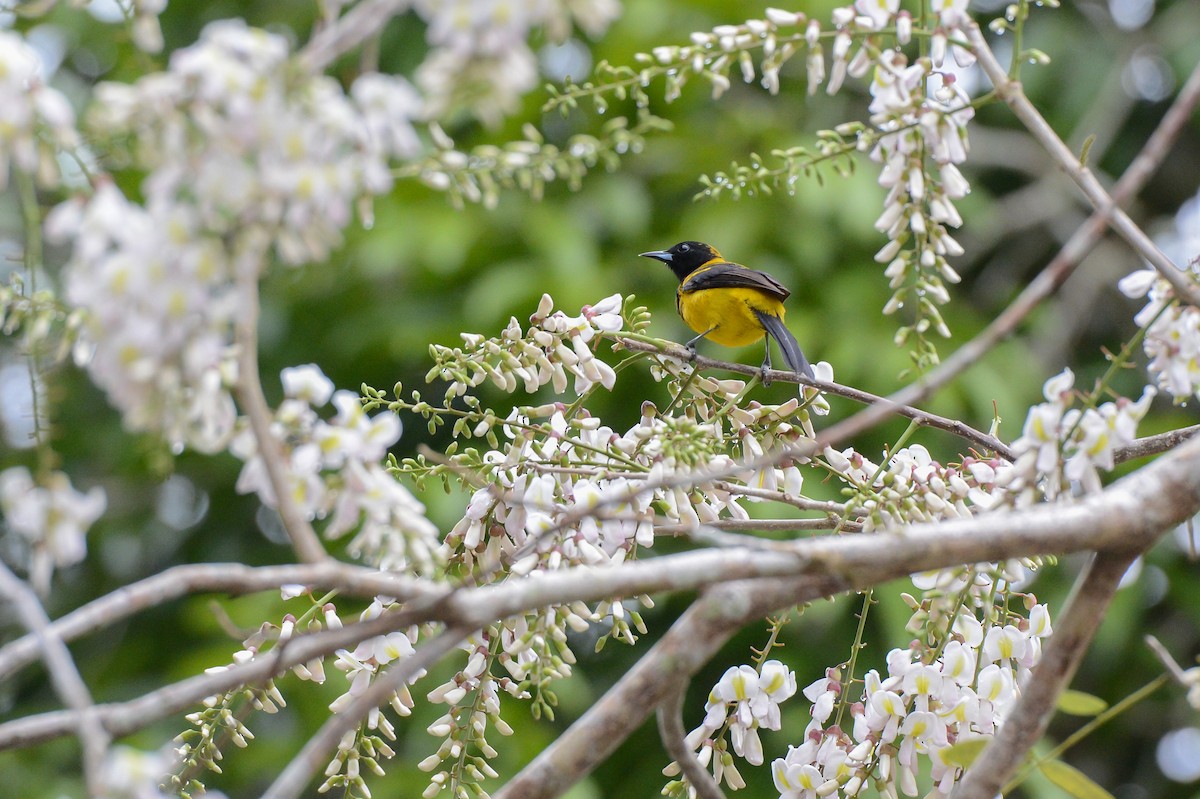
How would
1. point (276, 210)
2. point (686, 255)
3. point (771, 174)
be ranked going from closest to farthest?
point (276, 210) < point (771, 174) < point (686, 255)

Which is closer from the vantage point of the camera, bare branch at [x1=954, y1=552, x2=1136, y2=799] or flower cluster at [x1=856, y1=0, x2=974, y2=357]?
bare branch at [x1=954, y1=552, x2=1136, y2=799]

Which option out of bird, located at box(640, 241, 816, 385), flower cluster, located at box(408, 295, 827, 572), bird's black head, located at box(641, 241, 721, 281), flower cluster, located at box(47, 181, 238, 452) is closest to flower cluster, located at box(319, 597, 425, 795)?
flower cluster, located at box(408, 295, 827, 572)

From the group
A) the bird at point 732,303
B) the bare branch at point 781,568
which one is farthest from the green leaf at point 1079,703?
the bird at point 732,303

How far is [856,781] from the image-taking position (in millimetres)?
1255

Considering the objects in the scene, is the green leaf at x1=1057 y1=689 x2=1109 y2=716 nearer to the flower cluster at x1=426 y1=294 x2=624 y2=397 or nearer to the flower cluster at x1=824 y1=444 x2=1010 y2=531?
the flower cluster at x1=824 y1=444 x2=1010 y2=531

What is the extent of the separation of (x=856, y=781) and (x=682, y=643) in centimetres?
44

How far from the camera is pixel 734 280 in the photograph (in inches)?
95.6

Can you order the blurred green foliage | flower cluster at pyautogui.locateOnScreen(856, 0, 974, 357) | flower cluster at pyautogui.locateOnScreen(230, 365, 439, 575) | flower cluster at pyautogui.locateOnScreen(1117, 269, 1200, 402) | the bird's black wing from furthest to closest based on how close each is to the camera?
the blurred green foliage → the bird's black wing → flower cluster at pyautogui.locateOnScreen(856, 0, 974, 357) → flower cluster at pyautogui.locateOnScreen(1117, 269, 1200, 402) → flower cluster at pyautogui.locateOnScreen(230, 365, 439, 575)

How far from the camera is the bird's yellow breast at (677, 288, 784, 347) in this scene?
249cm

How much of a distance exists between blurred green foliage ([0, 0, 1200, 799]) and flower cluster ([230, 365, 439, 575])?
7.22ft

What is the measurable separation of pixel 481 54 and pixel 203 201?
0.18 meters

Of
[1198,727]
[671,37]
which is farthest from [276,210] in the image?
[1198,727]

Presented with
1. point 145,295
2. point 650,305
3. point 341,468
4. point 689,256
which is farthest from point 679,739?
point 650,305

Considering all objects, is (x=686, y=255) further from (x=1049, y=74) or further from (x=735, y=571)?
(x=1049, y=74)
